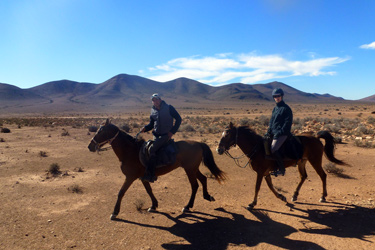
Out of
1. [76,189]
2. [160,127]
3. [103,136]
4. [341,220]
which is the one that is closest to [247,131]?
[160,127]

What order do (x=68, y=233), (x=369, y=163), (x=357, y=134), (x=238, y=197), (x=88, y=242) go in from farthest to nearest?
1. (x=357, y=134)
2. (x=369, y=163)
3. (x=238, y=197)
4. (x=68, y=233)
5. (x=88, y=242)

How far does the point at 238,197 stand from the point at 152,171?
2833 mm

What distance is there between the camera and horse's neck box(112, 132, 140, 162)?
544 cm

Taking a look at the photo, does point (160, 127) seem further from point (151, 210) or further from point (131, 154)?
point (151, 210)

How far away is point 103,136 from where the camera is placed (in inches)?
211

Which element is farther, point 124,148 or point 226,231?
point 124,148

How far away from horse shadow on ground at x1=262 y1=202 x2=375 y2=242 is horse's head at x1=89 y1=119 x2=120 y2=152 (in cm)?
426

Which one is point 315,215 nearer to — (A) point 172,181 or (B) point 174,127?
(B) point 174,127

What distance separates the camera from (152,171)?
5246mm

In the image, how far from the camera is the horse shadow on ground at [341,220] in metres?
4.53

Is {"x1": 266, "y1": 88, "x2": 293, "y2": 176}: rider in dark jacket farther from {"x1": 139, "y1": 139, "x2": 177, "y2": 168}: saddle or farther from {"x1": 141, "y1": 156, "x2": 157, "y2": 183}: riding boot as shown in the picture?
{"x1": 141, "y1": 156, "x2": 157, "y2": 183}: riding boot

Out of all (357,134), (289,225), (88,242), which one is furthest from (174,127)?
(357,134)

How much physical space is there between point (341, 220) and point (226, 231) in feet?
8.61

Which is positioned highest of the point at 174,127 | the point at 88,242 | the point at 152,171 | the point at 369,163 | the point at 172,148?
the point at 174,127
